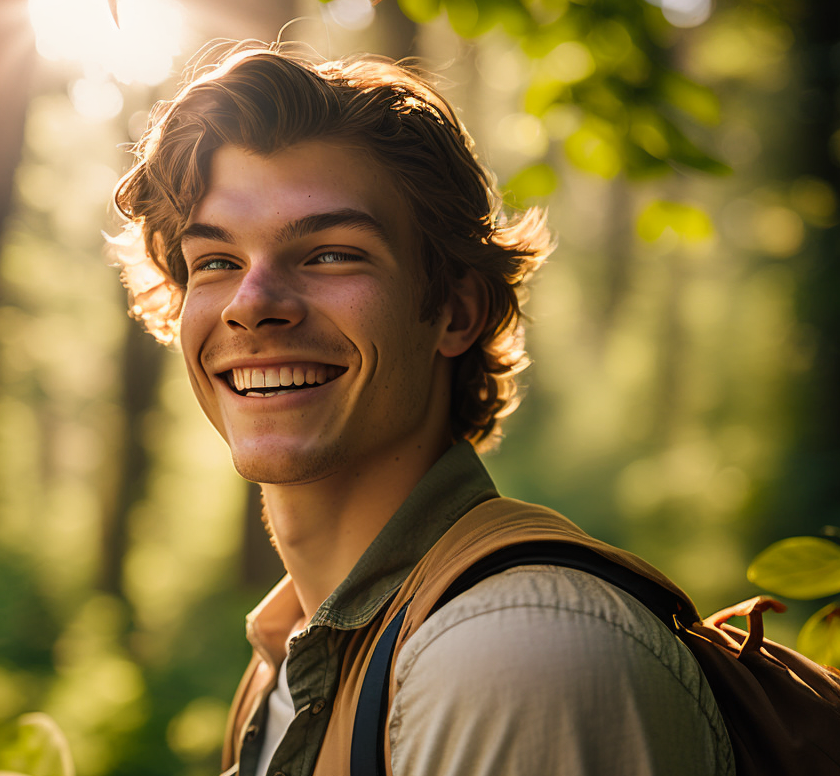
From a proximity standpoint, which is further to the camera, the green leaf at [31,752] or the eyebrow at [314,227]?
the eyebrow at [314,227]

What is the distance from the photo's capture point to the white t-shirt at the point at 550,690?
39.9 inches

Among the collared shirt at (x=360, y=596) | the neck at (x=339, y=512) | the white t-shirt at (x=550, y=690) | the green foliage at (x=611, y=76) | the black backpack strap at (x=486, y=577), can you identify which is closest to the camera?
the white t-shirt at (x=550, y=690)

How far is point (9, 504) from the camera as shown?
1353 cm

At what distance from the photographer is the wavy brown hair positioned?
1861 millimetres

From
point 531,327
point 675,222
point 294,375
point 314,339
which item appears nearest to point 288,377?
point 294,375

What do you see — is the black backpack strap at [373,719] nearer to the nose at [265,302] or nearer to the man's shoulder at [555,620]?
the man's shoulder at [555,620]

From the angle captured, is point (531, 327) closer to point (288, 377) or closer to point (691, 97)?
point (691, 97)

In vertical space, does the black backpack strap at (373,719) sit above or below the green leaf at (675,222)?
below

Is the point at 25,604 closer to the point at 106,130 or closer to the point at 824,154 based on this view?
the point at 106,130

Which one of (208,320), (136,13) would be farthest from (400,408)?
(136,13)

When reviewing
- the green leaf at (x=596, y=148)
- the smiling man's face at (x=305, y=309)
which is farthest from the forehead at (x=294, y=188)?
the green leaf at (x=596, y=148)

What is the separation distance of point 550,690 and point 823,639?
695 millimetres

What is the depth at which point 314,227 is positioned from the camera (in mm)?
1745

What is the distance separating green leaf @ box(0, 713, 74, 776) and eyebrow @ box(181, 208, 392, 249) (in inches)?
48.5
